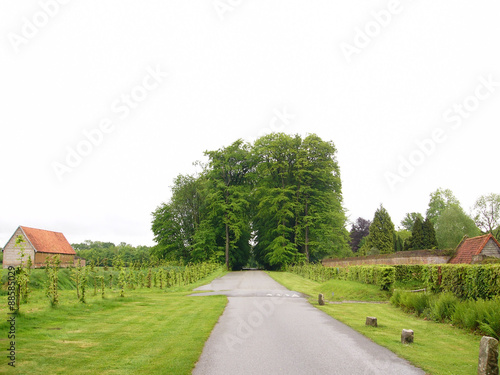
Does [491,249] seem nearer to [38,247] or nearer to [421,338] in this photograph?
[421,338]

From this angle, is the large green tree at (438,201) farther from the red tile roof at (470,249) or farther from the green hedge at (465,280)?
the green hedge at (465,280)

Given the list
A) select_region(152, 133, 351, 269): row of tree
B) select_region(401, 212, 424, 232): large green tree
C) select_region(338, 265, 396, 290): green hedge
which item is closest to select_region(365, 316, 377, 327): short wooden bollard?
select_region(338, 265, 396, 290): green hedge

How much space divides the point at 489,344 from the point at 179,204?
52.1 metres

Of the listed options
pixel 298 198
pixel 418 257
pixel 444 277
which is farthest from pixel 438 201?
pixel 444 277

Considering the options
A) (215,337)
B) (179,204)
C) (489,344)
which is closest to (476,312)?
(489,344)

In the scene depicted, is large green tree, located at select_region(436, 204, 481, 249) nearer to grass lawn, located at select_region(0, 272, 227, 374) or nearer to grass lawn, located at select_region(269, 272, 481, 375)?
grass lawn, located at select_region(269, 272, 481, 375)

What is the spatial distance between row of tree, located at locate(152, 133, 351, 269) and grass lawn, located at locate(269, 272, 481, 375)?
3077 cm

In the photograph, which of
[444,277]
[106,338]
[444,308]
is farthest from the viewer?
[444,277]

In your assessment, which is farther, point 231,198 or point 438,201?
point 438,201

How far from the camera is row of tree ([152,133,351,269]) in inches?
1849

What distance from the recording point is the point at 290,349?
7883mm

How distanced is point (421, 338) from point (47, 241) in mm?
44893

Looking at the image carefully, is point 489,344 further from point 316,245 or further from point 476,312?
point 316,245

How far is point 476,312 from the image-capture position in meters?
10.1
